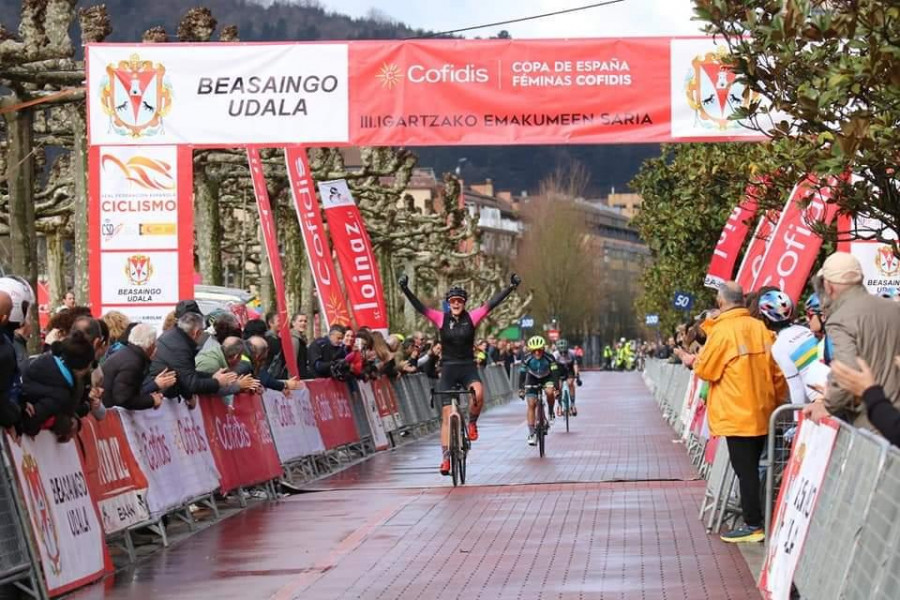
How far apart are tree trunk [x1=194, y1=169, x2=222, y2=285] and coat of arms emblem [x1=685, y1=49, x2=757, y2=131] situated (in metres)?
15.2

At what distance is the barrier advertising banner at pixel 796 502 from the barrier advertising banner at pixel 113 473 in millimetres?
4416

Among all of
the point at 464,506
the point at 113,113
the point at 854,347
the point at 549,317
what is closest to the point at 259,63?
the point at 113,113

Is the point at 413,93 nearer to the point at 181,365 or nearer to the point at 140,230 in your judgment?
the point at 140,230

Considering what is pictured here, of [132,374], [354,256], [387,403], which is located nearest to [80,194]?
[354,256]

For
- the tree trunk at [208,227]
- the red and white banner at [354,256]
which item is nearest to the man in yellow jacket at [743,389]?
the red and white banner at [354,256]

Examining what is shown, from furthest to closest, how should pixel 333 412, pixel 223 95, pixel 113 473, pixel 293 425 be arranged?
pixel 333 412 → pixel 223 95 → pixel 293 425 → pixel 113 473

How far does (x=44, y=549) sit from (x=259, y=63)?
10936 mm

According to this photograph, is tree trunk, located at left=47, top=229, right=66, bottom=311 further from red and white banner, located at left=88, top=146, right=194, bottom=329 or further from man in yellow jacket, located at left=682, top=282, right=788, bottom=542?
man in yellow jacket, located at left=682, top=282, right=788, bottom=542

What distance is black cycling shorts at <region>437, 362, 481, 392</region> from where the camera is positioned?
20.0 metres

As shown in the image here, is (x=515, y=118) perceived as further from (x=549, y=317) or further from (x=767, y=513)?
(x=549, y=317)

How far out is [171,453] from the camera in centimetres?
1462

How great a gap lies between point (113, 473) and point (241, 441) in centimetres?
449

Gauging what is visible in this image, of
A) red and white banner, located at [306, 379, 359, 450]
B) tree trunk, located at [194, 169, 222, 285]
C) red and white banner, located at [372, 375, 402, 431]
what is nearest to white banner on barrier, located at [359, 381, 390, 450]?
red and white banner, located at [372, 375, 402, 431]

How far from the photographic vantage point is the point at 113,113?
834 inches
